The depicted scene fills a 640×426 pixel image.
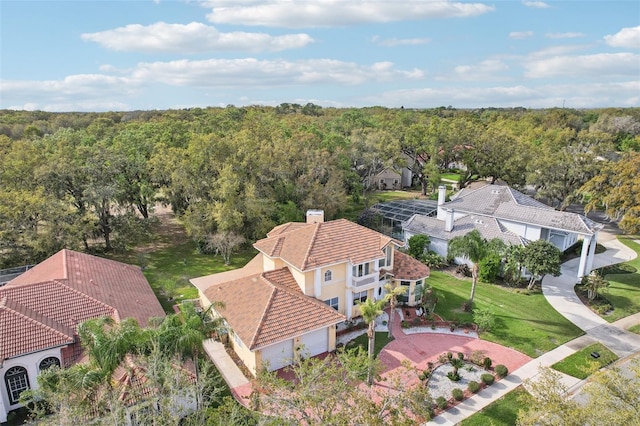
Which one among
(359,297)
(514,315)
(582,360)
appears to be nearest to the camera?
(582,360)

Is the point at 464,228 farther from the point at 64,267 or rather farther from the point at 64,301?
the point at 64,267

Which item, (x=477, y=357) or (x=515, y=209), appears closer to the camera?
(x=477, y=357)

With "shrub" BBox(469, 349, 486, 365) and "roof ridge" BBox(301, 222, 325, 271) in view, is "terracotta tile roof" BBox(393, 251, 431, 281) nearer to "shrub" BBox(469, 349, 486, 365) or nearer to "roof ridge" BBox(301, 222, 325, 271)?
"roof ridge" BBox(301, 222, 325, 271)

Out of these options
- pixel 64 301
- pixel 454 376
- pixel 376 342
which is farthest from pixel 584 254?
pixel 64 301

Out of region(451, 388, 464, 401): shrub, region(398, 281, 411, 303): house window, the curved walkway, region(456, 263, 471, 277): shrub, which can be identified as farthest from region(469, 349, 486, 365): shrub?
region(456, 263, 471, 277): shrub

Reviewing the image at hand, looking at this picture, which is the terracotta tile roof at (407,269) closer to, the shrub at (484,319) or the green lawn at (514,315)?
the green lawn at (514,315)

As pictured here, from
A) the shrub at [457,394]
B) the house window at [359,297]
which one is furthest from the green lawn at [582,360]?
the house window at [359,297]
